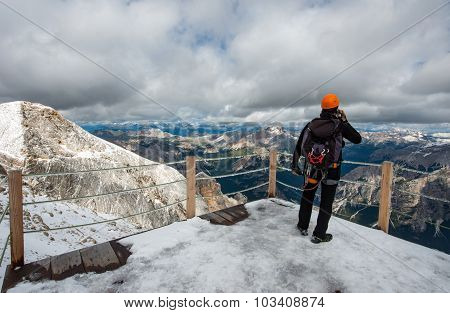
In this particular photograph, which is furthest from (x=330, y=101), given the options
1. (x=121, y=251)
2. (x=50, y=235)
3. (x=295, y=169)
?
A: (x=50, y=235)

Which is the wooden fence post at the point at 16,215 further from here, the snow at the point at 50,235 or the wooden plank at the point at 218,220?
the snow at the point at 50,235

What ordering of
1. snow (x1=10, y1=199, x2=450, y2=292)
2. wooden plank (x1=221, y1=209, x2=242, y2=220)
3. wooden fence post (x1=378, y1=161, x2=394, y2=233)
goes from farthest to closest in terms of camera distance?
wooden plank (x1=221, y1=209, x2=242, y2=220)
wooden fence post (x1=378, y1=161, x2=394, y2=233)
snow (x1=10, y1=199, x2=450, y2=292)

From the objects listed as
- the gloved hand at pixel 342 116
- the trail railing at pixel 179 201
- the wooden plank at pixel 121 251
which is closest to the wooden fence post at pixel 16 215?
the trail railing at pixel 179 201

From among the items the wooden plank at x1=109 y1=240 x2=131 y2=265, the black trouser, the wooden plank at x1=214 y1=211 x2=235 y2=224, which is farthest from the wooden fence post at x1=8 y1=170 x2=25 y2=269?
the black trouser

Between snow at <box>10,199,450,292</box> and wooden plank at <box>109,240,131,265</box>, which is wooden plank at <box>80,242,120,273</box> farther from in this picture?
snow at <box>10,199,450,292</box>

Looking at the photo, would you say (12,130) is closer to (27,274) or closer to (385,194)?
(27,274)
